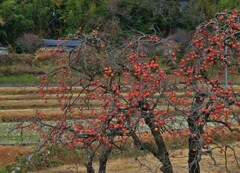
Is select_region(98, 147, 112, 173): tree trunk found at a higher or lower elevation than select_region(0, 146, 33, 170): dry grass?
higher

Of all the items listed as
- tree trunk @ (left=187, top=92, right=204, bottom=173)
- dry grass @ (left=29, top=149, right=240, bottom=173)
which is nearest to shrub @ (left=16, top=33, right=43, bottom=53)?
dry grass @ (left=29, top=149, right=240, bottom=173)

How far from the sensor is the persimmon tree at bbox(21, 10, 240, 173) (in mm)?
10719

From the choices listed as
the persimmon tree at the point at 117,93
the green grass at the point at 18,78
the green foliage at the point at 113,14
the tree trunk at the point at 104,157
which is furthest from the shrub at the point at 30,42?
the tree trunk at the point at 104,157

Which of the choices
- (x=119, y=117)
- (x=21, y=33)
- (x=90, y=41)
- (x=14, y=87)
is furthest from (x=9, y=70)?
(x=119, y=117)

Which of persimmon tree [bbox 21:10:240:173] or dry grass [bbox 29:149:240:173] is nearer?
persimmon tree [bbox 21:10:240:173]

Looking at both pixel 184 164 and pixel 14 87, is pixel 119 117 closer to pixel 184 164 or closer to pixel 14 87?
pixel 184 164

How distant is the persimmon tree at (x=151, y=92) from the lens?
1072cm

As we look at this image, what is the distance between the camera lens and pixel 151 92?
428 inches

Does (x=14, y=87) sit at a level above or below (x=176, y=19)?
below

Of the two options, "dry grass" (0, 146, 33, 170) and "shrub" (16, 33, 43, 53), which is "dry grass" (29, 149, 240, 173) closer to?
"dry grass" (0, 146, 33, 170)

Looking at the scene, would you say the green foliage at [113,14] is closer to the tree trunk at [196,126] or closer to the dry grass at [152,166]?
the dry grass at [152,166]

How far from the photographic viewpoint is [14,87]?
1455 inches

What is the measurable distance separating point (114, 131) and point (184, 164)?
24.4 feet

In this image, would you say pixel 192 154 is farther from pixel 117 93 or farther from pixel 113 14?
pixel 113 14
